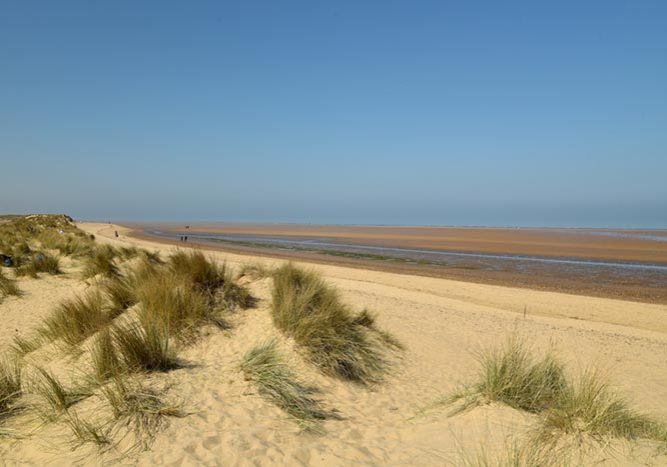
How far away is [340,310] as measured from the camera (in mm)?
7891

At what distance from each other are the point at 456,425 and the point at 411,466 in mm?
1023

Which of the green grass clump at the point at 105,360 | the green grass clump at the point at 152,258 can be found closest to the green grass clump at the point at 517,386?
the green grass clump at the point at 105,360

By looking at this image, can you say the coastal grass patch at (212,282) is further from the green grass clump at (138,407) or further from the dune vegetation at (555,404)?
the dune vegetation at (555,404)

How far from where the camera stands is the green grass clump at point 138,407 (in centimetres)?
396

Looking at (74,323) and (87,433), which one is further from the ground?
(74,323)

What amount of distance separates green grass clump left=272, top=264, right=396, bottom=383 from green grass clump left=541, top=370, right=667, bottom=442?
3070mm

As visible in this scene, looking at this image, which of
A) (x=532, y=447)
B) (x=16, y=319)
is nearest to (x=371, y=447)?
(x=532, y=447)

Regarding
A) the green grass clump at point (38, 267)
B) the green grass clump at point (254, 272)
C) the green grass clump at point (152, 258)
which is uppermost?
the green grass clump at point (254, 272)

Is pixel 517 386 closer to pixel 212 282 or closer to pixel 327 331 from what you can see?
pixel 327 331

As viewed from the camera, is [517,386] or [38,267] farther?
[38,267]

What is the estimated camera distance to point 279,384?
204 inches

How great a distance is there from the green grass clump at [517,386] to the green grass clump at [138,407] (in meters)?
Result: 3.57

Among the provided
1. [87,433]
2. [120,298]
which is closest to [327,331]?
[87,433]

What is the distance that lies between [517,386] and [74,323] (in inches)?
278
